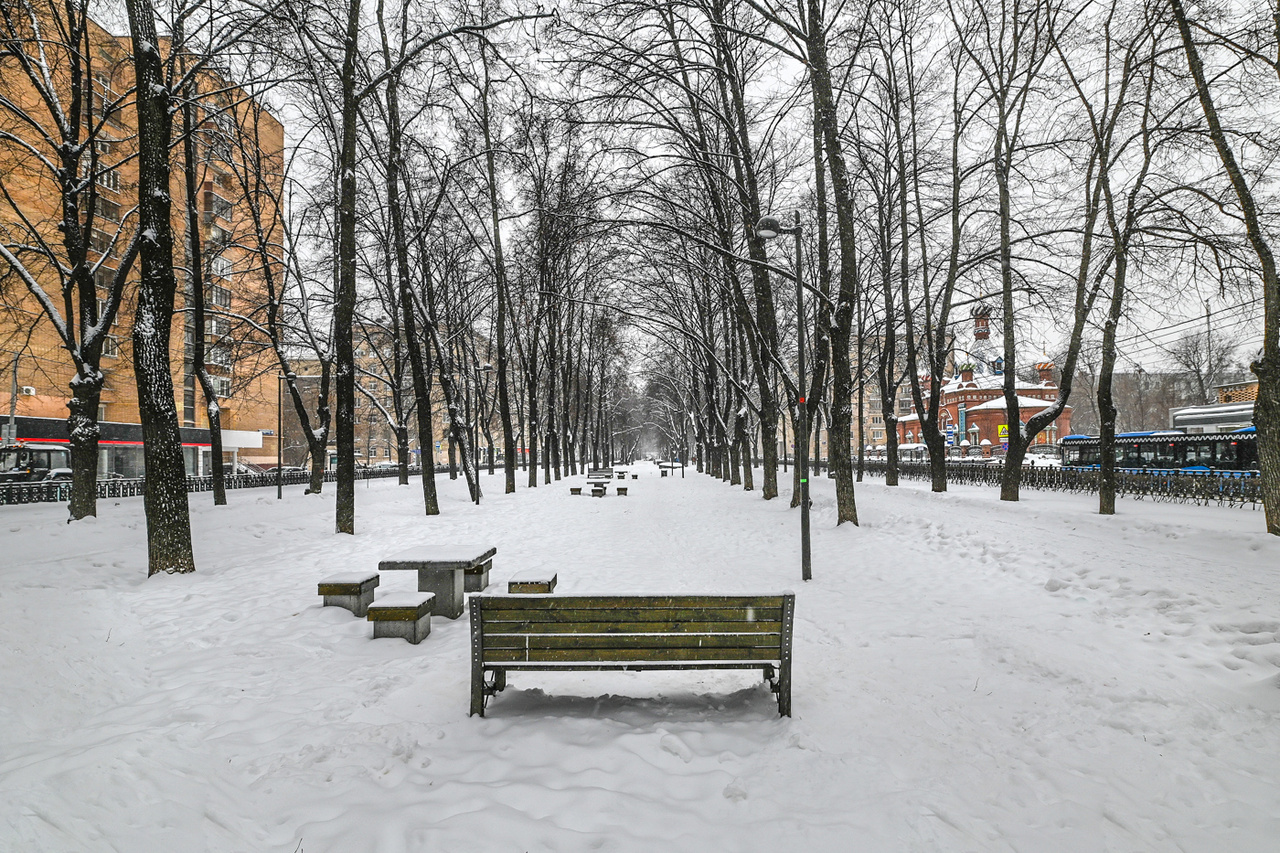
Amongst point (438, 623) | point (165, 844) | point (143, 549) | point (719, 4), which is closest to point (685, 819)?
point (165, 844)

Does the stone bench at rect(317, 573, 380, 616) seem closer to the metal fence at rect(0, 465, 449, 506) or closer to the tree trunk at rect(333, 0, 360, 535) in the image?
A: the tree trunk at rect(333, 0, 360, 535)

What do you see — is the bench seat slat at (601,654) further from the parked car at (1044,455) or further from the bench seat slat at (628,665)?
the parked car at (1044,455)

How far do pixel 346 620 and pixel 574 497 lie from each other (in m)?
15.5

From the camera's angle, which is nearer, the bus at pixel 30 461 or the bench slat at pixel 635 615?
the bench slat at pixel 635 615

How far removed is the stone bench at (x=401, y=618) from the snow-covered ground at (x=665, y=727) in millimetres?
149

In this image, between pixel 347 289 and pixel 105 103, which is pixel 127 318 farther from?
pixel 347 289

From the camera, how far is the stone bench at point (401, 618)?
5539mm

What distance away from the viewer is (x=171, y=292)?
8000mm

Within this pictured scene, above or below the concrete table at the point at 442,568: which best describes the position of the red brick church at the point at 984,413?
above

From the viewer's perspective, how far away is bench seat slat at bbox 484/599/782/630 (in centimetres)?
Answer: 387

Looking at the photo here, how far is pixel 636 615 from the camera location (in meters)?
3.90

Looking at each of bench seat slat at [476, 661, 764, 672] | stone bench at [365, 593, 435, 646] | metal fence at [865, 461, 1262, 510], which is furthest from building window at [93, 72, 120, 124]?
metal fence at [865, 461, 1262, 510]

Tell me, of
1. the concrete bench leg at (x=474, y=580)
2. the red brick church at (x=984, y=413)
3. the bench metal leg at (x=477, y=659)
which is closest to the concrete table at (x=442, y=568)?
the concrete bench leg at (x=474, y=580)

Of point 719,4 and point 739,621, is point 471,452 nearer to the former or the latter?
point 719,4
